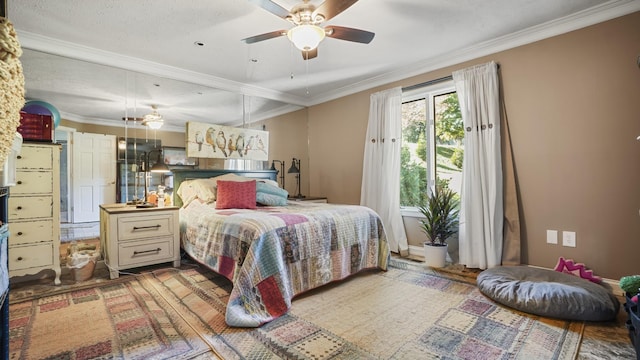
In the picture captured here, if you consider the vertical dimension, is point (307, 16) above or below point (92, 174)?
above

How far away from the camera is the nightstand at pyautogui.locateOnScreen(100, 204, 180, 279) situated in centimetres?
→ 272

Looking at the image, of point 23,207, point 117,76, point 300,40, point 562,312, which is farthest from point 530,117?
point 23,207

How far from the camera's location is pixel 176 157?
3594 mm

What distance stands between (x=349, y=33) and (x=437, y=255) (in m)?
2.40

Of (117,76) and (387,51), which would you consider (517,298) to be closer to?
(387,51)

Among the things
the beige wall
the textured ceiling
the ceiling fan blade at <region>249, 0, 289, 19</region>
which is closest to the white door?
the textured ceiling

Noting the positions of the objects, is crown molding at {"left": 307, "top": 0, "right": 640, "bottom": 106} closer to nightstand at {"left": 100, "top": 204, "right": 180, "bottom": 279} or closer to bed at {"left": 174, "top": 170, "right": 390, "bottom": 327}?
bed at {"left": 174, "top": 170, "right": 390, "bottom": 327}

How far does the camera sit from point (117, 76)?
3.20 meters

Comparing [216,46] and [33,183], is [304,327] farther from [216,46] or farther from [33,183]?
[216,46]

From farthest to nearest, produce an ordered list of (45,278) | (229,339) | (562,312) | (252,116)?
(252,116) < (45,278) < (562,312) < (229,339)

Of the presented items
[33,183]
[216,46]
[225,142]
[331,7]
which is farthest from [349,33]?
[33,183]

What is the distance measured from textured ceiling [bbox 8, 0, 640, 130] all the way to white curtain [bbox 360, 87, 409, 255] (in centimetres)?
39

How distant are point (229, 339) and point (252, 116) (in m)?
3.25

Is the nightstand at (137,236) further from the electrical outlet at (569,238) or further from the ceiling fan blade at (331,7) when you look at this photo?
the electrical outlet at (569,238)
